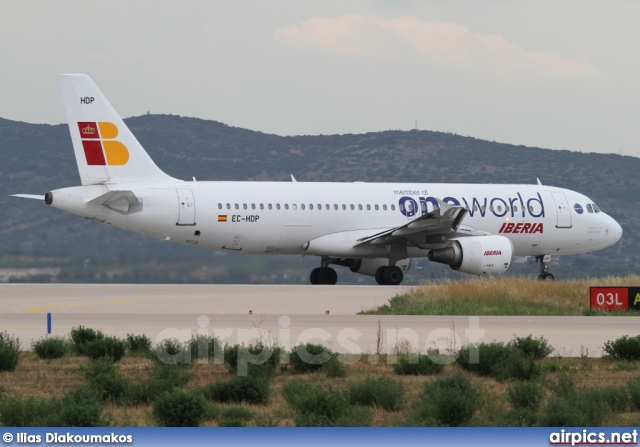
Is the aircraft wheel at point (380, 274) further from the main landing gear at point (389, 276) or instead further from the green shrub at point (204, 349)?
the green shrub at point (204, 349)

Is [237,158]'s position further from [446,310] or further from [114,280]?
[446,310]

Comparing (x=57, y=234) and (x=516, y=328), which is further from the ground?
(x=57, y=234)

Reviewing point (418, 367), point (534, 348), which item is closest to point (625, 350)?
point (534, 348)

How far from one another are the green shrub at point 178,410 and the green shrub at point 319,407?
3.61ft

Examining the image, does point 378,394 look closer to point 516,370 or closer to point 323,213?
point 516,370

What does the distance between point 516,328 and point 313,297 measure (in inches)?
404

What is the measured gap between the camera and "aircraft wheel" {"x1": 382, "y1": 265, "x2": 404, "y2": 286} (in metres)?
42.1

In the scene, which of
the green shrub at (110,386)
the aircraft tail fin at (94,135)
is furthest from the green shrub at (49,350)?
the aircraft tail fin at (94,135)

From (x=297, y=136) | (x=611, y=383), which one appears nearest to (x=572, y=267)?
(x=611, y=383)

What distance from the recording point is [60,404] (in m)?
13.2

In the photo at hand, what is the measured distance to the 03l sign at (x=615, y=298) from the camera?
94.3 ft

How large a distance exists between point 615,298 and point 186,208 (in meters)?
15.5

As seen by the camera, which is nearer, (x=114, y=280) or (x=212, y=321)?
(x=212, y=321)

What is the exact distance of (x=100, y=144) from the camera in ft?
126
